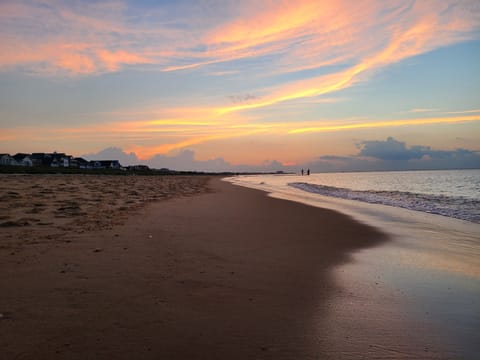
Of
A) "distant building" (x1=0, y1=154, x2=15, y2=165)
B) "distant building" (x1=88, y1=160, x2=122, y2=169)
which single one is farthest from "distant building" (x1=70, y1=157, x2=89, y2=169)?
"distant building" (x1=0, y1=154, x2=15, y2=165)

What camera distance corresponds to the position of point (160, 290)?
5.13 m

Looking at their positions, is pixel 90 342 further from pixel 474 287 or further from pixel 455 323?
pixel 474 287

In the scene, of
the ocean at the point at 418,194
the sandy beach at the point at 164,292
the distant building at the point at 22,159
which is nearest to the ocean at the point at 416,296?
the sandy beach at the point at 164,292

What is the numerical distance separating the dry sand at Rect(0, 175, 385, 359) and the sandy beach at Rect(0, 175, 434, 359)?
15 millimetres

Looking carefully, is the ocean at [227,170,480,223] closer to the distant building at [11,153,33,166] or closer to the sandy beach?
the sandy beach

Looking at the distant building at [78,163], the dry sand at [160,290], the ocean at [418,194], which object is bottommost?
the ocean at [418,194]

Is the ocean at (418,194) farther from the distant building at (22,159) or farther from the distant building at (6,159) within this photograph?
the distant building at (22,159)

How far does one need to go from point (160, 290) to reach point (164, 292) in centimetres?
11

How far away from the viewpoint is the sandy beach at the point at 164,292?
3.56m

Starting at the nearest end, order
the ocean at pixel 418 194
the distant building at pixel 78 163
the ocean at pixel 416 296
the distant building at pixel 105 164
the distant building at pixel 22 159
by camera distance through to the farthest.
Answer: the ocean at pixel 416 296 → the ocean at pixel 418 194 → the distant building at pixel 22 159 → the distant building at pixel 78 163 → the distant building at pixel 105 164

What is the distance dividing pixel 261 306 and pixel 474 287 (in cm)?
377

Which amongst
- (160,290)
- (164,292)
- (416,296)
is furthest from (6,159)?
(416,296)

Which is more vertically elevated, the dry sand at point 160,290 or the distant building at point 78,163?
the distant building at point 78,163

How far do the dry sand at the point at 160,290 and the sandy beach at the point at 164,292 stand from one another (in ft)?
0.05
